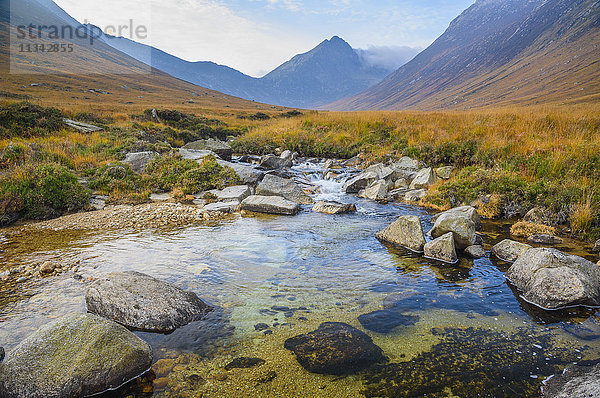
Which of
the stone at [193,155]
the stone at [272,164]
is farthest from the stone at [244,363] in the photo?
the stone at [272,164]

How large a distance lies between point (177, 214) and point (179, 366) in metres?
7.51

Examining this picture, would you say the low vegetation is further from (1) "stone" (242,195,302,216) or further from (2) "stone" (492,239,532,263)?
(2) "stone" (492,239,532,263)

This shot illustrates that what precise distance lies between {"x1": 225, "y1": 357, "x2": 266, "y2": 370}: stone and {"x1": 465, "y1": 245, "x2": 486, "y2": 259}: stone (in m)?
5.78

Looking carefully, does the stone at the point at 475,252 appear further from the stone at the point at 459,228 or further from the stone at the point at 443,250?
the stone at the point at 443,250

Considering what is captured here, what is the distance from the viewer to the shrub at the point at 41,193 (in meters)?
9.55

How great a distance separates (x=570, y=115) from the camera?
16000 millimetres

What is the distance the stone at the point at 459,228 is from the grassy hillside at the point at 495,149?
10.2 ft

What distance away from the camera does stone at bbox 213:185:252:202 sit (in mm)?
12352

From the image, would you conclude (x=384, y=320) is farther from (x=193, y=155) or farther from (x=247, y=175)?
(x=193, y=155)

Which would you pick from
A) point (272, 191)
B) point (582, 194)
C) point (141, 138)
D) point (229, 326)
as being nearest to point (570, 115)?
point (582, 194)

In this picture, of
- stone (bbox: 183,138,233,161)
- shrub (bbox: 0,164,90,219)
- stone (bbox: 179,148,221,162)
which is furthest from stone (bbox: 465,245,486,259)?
stone (bbox: 183,138,233,161)

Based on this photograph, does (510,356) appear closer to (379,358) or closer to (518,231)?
(379,358)

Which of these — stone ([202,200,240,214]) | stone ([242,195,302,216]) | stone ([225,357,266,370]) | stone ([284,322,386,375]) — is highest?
stone ([242,195,302,216])

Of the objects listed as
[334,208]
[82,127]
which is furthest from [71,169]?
[334,208]
